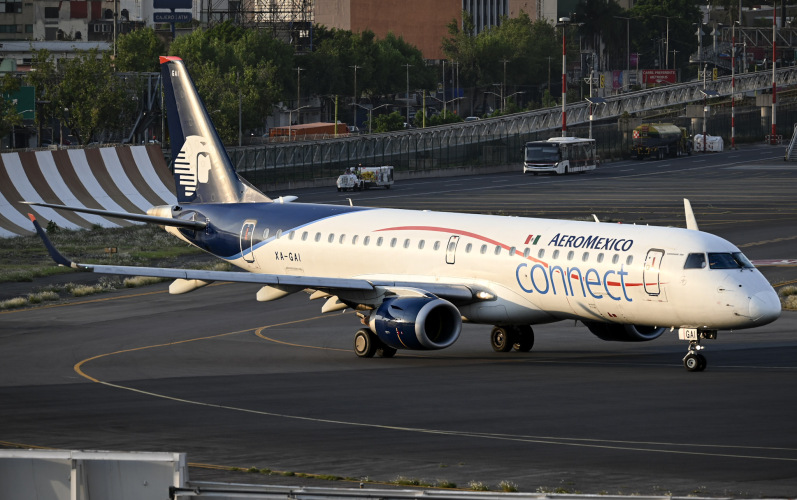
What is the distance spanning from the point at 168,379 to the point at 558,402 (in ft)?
38.5

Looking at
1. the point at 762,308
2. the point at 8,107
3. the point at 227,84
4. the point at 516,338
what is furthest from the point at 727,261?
the point at 227,84

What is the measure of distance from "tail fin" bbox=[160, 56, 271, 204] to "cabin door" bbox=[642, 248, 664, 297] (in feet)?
59.3

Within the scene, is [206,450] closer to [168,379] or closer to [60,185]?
[168,379]

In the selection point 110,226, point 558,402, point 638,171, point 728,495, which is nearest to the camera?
point 728,495

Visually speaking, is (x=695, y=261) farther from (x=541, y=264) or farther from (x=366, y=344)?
(x=366, y=344)

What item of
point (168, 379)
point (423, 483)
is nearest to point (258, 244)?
point (168, 379)

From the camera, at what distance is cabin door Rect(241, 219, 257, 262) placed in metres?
46.3

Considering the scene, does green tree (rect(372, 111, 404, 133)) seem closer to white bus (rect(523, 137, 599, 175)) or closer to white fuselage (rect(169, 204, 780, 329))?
white bus (rect(523, 137, 599, 175))

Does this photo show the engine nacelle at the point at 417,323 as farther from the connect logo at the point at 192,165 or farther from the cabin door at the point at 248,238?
the connect logo at the point at 192,165

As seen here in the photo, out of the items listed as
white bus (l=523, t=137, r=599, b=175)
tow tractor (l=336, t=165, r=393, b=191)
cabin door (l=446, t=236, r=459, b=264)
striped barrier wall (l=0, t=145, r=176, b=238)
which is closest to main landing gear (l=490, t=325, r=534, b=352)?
cabin door (l=446, t=236, r=459, b=264)

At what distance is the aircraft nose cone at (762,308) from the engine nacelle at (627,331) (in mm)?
4797

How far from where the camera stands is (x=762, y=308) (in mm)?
34188

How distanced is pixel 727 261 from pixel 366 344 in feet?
38.1

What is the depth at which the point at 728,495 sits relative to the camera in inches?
848
